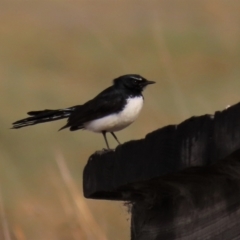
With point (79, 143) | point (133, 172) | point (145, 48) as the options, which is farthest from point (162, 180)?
point (145, 48)

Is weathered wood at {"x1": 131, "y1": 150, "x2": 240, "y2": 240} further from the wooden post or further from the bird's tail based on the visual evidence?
the bird's tail

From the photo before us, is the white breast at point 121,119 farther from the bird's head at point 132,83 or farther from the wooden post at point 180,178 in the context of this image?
the wooden post at point 180,178

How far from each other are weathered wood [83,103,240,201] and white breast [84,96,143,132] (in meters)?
1.48

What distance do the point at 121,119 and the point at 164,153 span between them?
1998mm

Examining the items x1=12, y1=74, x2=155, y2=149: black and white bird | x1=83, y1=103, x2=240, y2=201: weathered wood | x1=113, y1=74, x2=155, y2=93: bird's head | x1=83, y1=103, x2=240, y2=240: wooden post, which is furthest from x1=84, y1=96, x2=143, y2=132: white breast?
Answer: x1=83, y1=103, x2=240, y2=201: weathered wood

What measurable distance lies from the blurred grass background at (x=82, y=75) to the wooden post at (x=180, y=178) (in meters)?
0.99

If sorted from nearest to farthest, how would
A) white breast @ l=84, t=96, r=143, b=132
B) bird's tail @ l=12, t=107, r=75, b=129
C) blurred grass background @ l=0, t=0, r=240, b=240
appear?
white breast @ l=84, t=96, r=143, b=132 < bird's tail @ l=12, t=107, r=75, b=129 < blurred grass background @ l=0, t=0, r=240, b=240

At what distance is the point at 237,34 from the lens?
1125cm

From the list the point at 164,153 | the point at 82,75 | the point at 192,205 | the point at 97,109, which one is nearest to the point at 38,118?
the point at 97,109

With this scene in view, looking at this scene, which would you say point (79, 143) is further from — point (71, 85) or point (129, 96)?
point (129, 96)

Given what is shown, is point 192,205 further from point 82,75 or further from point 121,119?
point 82,75

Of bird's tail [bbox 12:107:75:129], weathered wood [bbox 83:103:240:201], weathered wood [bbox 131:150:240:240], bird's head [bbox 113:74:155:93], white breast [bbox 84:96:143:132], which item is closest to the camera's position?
weathered wood [bbox 83:103:240:201]

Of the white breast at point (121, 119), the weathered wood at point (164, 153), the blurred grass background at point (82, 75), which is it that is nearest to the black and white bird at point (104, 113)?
the white breast at point (121, 119)

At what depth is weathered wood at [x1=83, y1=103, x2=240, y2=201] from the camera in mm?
2271
